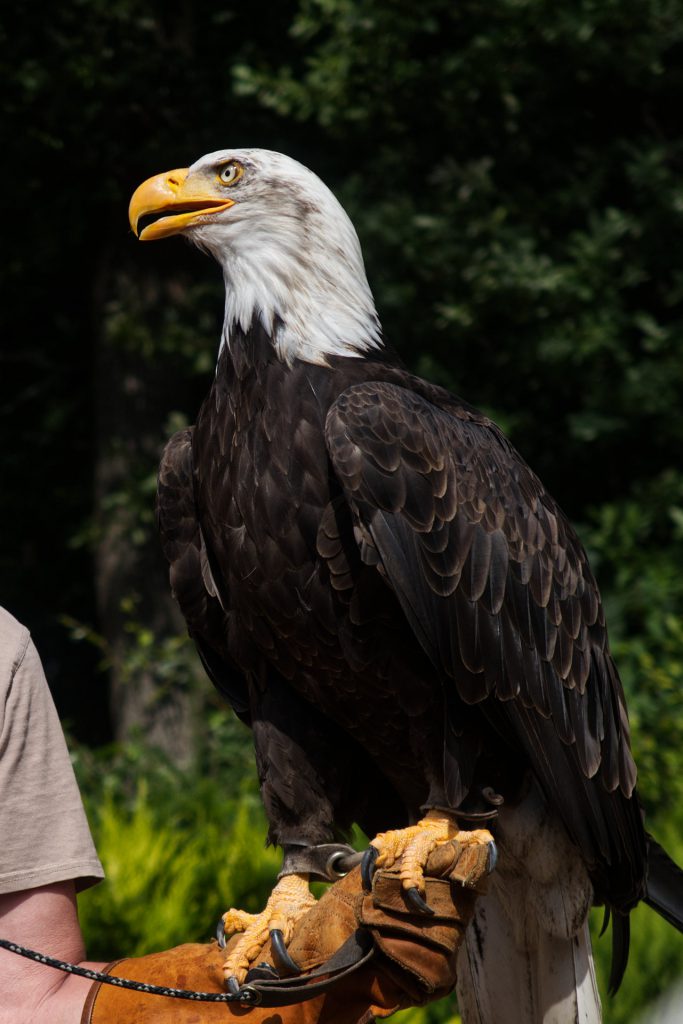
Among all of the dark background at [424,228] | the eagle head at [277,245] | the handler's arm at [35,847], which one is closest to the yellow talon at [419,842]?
the handler's arm at [35,847]

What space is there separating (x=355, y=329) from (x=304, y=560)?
2.01 feet

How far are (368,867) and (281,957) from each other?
0.81 feet

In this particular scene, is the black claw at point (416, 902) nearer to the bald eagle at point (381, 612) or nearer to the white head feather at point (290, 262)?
the bald eagle at point (381, 612)

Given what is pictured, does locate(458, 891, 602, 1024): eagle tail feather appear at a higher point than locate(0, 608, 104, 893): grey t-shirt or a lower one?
lower

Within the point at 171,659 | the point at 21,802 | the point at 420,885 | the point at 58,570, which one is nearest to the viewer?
the point at 21,802

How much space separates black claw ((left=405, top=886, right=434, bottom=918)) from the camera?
2.39 meters

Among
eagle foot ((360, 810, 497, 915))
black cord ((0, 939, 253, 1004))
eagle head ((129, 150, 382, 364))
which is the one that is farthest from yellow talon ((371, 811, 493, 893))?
eagle head ((129, 150, 382, 364))

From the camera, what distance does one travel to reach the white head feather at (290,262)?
290 centimetres

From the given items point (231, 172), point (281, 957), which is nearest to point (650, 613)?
point (231, 172)

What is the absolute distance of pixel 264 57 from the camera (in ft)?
21.6

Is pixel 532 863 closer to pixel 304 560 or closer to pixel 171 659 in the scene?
pixel 304 560

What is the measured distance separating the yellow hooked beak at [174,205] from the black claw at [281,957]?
1688 millimetres

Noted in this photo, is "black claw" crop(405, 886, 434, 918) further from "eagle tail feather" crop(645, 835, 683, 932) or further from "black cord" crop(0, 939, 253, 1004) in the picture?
"eagle tail feather" crop(645, 835, 683, 932)

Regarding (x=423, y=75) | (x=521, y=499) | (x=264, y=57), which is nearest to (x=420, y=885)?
(x=521, y=499)
